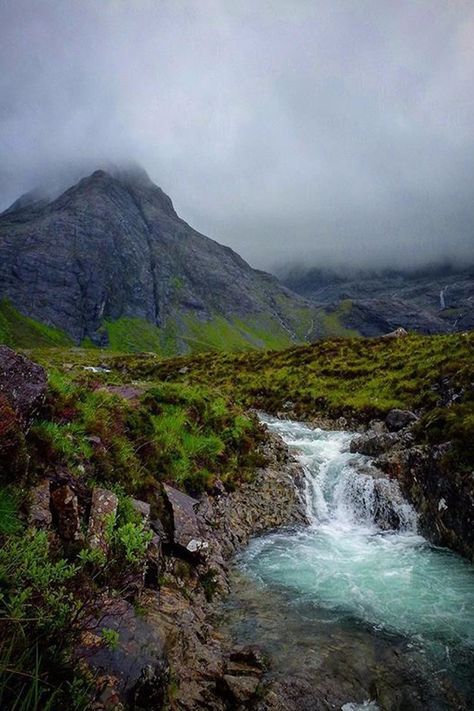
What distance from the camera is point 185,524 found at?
13.0 metres

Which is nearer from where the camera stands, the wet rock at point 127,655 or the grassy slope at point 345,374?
the wet rock at point 127,655

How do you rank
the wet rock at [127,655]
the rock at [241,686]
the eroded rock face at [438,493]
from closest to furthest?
the wet rock at [127,655] < the rock at [241,686] < the eroded rock face at [438,493]

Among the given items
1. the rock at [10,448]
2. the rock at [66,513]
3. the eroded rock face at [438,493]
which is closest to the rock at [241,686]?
the rock at [66,513]

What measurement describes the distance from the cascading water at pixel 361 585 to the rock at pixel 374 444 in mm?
1757

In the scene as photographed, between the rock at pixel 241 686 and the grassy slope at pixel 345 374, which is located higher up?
the grassy slope at pixel 345 374

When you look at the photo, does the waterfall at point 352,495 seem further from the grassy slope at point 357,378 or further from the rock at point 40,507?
the rock at point 40,507

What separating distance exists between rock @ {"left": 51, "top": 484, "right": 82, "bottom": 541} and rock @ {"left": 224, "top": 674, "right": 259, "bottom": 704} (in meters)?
4.25

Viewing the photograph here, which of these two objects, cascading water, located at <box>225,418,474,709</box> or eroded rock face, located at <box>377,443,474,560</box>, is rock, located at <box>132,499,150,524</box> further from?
eroded rock face, located at <box>377,443,474,560</box>

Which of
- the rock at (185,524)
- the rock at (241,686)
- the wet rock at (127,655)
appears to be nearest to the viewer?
the wet rock at (127,655)

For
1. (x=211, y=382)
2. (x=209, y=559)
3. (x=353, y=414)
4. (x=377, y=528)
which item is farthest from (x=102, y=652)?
(x=211, y=382)

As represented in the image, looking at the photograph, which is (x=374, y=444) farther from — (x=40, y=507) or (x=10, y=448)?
(x=10, y=448)

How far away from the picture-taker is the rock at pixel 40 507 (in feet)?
27.2

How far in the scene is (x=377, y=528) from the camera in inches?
766

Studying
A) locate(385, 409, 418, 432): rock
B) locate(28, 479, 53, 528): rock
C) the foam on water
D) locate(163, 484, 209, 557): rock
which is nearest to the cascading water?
the foam on water
